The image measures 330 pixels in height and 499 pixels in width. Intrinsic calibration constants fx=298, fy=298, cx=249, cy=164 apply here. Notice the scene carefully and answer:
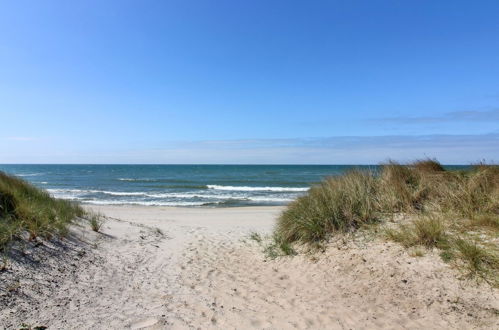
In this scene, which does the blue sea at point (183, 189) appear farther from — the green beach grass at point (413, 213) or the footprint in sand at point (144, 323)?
the footprint in sand at point (144, 323)

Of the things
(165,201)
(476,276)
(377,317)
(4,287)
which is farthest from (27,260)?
(165,201)

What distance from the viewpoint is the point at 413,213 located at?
6.60 metres

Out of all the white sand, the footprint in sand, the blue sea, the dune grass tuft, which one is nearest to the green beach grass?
the white sand

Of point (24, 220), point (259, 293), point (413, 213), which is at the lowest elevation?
point (259, 293)

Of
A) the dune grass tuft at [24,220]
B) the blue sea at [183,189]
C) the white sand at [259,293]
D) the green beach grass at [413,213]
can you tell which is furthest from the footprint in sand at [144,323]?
the blue sea at [183,189]

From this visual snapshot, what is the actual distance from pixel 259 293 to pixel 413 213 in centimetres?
402

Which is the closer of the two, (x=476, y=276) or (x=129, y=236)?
(x=476, y=276)

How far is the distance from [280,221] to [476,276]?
4.57 m

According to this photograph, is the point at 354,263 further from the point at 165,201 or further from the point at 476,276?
the point at 165,201

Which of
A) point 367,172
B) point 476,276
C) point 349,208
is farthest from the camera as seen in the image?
point 367,172

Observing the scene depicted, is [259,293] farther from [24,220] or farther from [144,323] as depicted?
[24,220]

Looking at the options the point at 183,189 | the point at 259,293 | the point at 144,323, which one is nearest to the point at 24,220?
the point at 144,323

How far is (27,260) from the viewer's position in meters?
4.71

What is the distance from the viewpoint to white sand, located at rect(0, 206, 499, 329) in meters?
3.71
